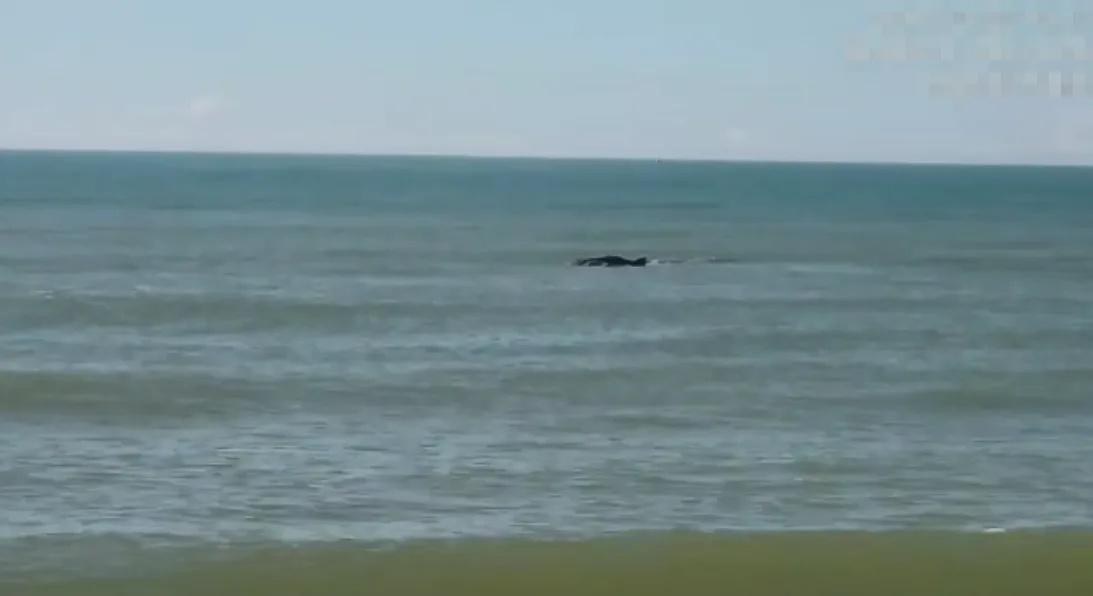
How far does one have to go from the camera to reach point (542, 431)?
861 inches

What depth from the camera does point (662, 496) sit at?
1767 centimetres

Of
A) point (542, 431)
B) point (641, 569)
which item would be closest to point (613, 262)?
point (542, 431)

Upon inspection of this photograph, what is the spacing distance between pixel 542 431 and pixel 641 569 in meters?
7.70

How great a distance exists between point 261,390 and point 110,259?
35.8 meters

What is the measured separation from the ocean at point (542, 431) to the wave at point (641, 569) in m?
0.04

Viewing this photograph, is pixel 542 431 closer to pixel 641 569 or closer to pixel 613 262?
pixel 641 569

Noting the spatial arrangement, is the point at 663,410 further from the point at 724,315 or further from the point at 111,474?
the point at 724,315

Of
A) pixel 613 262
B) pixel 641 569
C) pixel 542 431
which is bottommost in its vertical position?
pixel 641 569

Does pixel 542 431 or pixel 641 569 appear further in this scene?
pixel 542 431

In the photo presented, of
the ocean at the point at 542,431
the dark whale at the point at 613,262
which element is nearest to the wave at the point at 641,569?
the ocean at the point at 542,431

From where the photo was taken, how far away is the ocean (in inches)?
571

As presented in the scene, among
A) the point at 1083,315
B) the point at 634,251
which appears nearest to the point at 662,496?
the point at 1083,315

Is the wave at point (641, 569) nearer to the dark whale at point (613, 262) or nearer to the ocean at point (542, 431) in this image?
the ocean at point (542, 431)

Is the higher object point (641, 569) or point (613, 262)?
point (613, 262)
